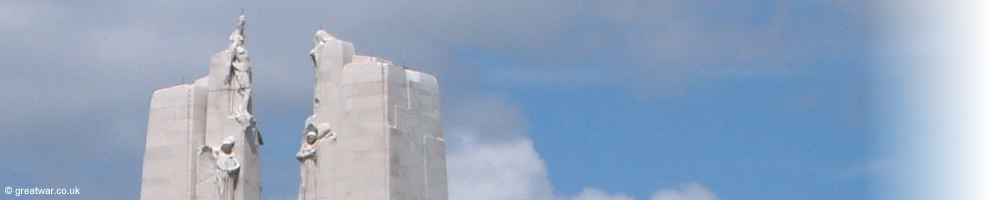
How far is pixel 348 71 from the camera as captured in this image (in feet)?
114

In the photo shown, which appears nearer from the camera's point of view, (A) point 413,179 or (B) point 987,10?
(B) point 987,10

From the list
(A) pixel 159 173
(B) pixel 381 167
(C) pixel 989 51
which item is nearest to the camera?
(C) pixel 989 51

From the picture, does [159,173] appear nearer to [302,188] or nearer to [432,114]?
[302,188]

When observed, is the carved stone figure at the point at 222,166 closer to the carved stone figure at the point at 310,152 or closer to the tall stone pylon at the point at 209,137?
the tall stone pylon at the point at 209,137

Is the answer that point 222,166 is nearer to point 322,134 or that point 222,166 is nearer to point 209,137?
point 209,137

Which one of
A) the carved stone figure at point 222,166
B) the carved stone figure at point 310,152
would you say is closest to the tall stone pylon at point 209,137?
the carved stone figure at point 222,166

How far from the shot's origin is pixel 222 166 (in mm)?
35219

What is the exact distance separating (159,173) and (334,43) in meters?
4.29

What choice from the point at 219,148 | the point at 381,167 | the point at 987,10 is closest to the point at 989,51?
the point at 987,10

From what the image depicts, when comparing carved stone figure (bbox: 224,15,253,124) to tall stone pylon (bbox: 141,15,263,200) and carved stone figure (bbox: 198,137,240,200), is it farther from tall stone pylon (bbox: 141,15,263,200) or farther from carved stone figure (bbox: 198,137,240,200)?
carved stone figure (bbox: 198,137,240,200)

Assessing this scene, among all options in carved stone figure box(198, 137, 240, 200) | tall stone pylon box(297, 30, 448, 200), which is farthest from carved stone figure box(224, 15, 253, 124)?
tall stone pylon box(297, 30, 448, 200)

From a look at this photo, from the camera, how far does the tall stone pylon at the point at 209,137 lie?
3531cm

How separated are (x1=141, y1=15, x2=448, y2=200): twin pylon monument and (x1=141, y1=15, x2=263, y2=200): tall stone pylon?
19mm

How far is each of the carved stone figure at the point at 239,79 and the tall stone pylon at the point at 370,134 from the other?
140 cm
